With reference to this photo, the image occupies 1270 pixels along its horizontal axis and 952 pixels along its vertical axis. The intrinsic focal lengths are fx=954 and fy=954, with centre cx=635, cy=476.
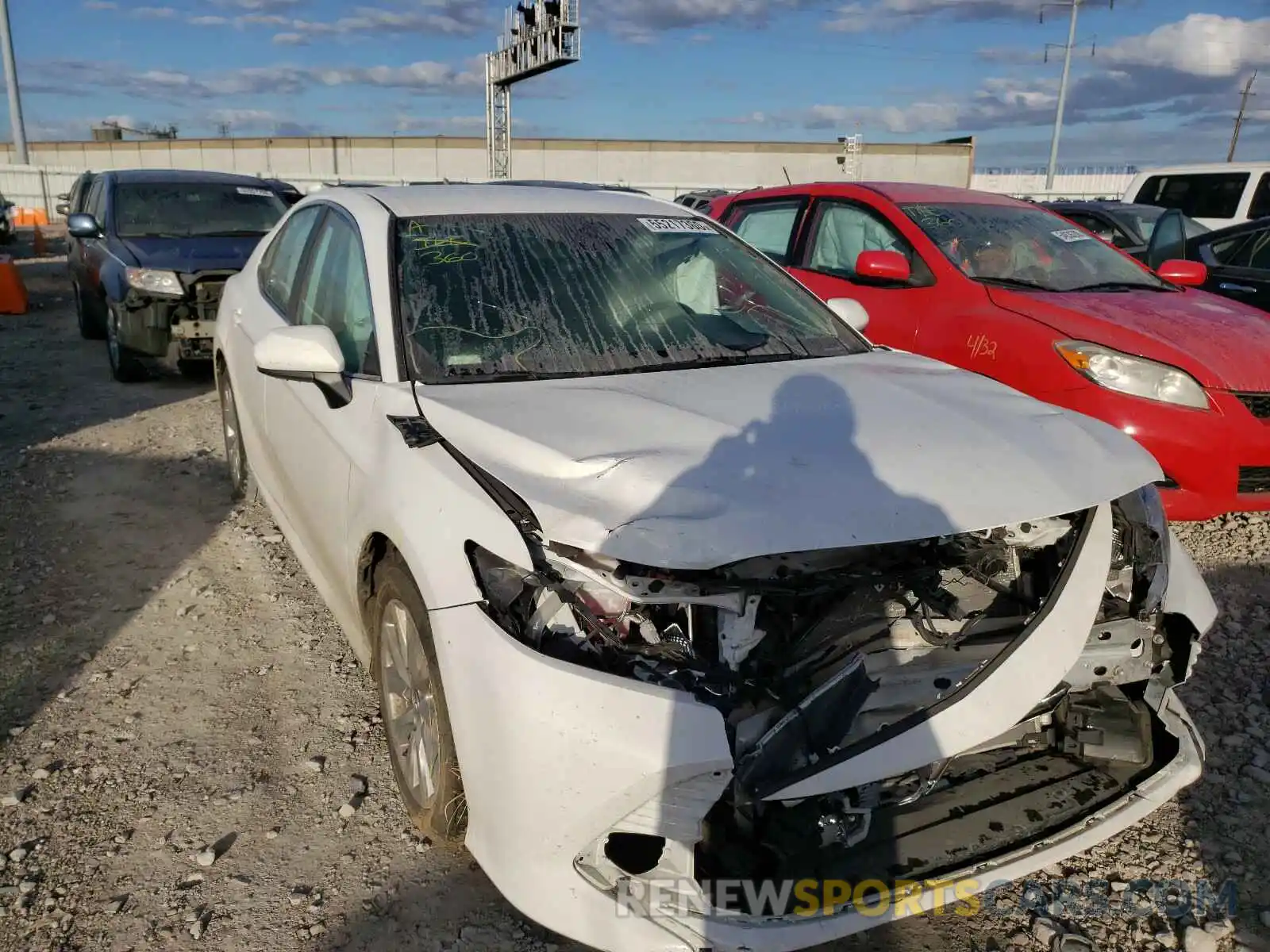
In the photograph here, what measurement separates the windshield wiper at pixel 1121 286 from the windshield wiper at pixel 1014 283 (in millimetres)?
187

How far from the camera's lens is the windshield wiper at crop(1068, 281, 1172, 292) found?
16.8ft

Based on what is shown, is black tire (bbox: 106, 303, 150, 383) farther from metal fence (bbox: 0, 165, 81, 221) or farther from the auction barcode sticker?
metal fence (bbox: 0, 165, 81, 221)

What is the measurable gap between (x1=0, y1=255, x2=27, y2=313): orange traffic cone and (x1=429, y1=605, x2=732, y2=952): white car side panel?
12.3 meters

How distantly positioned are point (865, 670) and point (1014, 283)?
3625mm

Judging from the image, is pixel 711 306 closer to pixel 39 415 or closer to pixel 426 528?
pixel 426 528

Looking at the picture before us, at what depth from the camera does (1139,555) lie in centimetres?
242

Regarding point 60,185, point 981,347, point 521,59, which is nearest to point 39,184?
point 60,185

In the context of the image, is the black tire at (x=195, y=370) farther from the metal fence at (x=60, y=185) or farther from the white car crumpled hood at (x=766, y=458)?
the metal fence at (x=60, y=185)

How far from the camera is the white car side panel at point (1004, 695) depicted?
6.03ft

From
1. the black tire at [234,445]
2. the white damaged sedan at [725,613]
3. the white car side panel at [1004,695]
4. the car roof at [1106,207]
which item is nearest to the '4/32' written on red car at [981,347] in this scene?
the white damaged sedan at [725,613]

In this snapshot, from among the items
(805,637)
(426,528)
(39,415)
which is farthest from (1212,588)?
(39,415)

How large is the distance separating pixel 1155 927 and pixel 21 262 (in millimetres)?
20802

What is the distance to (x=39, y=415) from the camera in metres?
6.75

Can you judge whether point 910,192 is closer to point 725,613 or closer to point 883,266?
point 883,266
